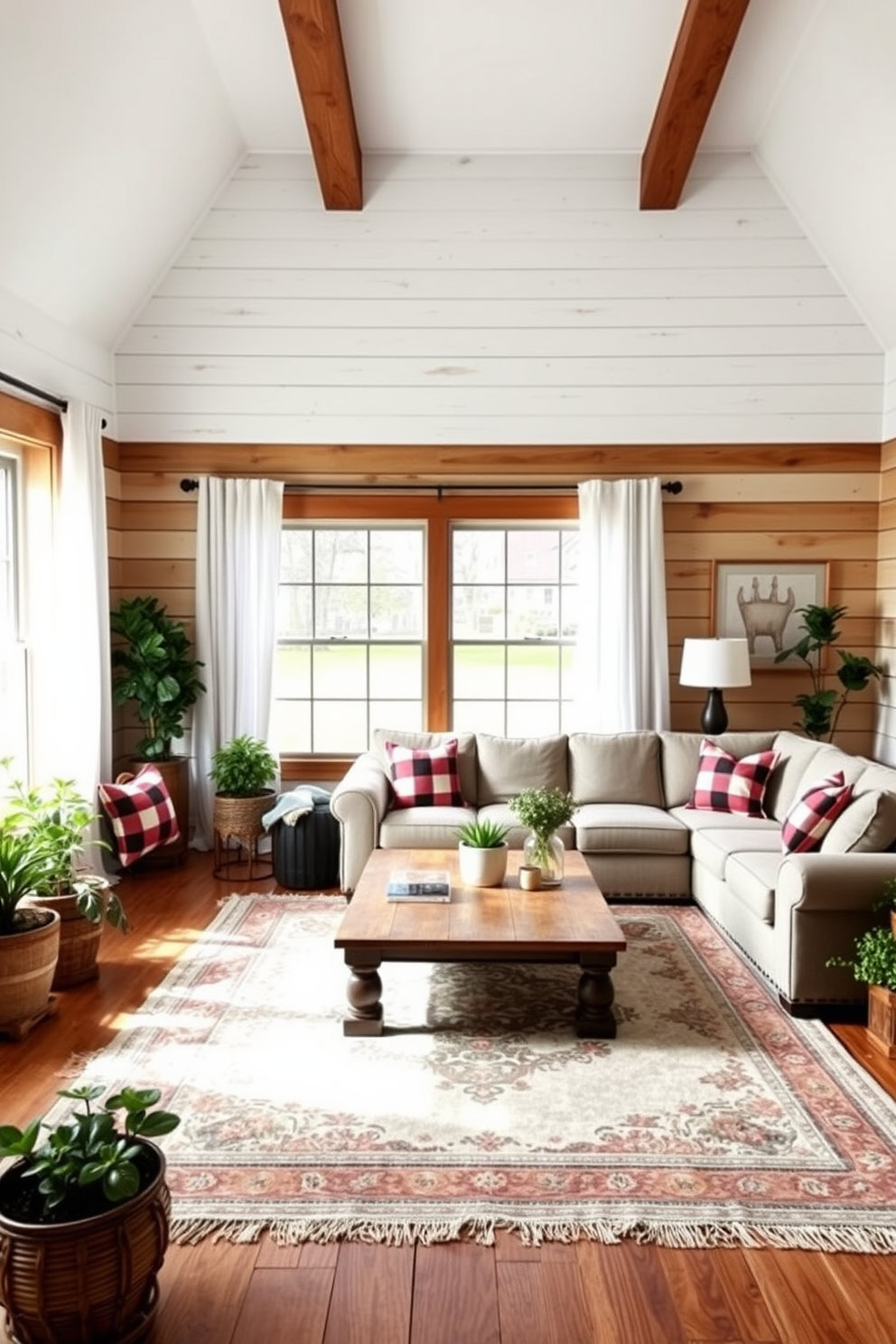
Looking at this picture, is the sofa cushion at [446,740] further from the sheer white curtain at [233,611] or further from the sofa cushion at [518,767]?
the sheer white curtain at [233,611]

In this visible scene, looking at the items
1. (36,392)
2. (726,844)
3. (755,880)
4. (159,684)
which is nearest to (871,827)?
(755,880)

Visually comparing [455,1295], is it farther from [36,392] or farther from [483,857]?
[36,392]

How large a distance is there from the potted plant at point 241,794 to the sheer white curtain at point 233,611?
49 cm

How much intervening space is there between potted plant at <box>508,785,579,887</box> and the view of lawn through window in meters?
2.24

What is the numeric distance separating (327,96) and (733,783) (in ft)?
12.9

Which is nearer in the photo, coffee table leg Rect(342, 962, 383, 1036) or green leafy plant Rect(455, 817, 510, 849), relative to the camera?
coffee table leg Rect(342, 962, 383, 1036)

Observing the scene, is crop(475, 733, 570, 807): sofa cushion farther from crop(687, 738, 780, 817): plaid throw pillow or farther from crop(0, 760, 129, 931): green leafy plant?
crop(0, 760, 129, 931): green leafy plant

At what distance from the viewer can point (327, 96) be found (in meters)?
4.81

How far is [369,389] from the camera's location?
19.6 ft

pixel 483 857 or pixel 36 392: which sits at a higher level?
pixel 36 392

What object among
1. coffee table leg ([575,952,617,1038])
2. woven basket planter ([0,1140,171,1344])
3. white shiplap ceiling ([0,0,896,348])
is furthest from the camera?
white shiplap ceiling ([0,0,896,348])

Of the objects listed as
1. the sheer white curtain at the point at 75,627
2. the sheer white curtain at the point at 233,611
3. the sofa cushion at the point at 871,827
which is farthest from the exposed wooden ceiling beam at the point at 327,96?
the sofa cushion at the point at 871,827

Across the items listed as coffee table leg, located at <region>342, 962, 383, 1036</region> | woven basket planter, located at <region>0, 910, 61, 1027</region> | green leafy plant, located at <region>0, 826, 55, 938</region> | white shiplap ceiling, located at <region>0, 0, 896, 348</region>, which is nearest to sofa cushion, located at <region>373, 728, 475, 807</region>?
coffee table leg, located at <region>342, 962, 383, 1036</region>

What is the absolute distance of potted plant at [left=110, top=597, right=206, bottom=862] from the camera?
5.63 metres
